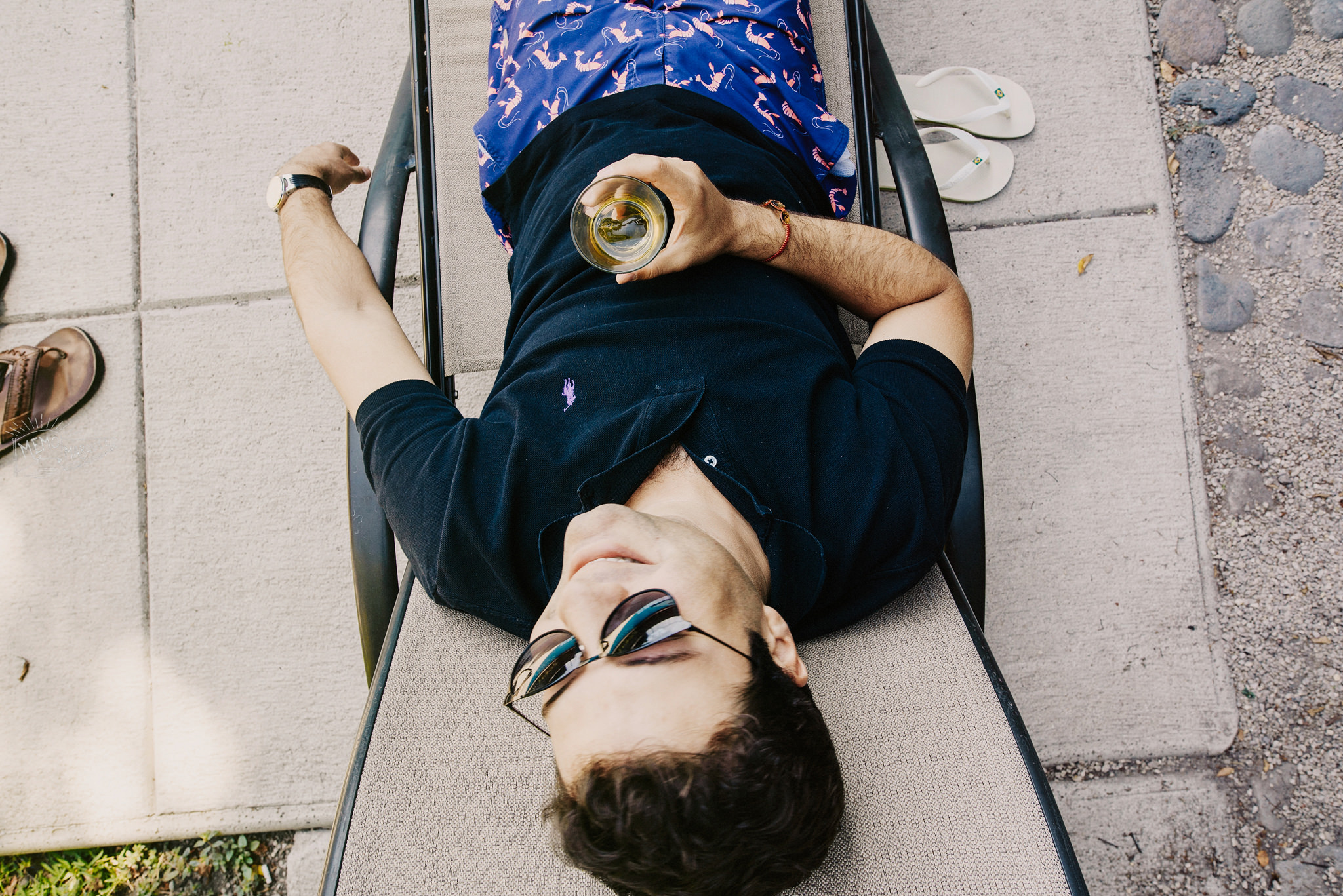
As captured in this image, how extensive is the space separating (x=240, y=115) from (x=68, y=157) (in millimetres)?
564

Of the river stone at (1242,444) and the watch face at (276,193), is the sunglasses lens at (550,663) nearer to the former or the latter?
the watch face at (276,193)

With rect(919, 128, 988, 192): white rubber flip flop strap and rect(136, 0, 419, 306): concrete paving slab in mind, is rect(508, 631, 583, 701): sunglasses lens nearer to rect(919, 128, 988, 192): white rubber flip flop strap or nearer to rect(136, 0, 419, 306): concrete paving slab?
rect(136, 0, 419, 306): concrete paving slab

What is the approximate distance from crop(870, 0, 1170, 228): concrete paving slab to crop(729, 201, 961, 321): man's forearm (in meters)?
0.83

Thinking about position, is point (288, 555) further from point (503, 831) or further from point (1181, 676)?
point (1181, 676)

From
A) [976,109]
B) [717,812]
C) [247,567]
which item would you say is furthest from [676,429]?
[976,109]

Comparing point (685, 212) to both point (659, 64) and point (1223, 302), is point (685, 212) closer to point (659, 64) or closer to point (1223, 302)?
point (659, 64)

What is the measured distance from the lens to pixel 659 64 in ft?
5.50

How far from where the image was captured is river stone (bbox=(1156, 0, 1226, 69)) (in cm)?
237

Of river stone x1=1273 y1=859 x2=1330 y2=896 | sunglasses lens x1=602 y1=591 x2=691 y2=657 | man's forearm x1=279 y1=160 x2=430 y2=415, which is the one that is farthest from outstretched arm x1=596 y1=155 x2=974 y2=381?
river stone x1=1273 y1=859 x2=1330 y2=896

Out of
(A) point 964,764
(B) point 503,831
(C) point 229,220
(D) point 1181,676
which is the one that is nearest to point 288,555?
(C) point 229,220

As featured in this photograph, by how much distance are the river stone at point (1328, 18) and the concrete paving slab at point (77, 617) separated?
3.74 m

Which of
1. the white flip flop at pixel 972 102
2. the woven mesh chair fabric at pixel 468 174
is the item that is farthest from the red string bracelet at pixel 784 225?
the white flip flop at pixel 972 102

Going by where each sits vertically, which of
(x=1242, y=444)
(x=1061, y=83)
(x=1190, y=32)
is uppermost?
(x=1190, y=32)

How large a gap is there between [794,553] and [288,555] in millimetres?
1572
